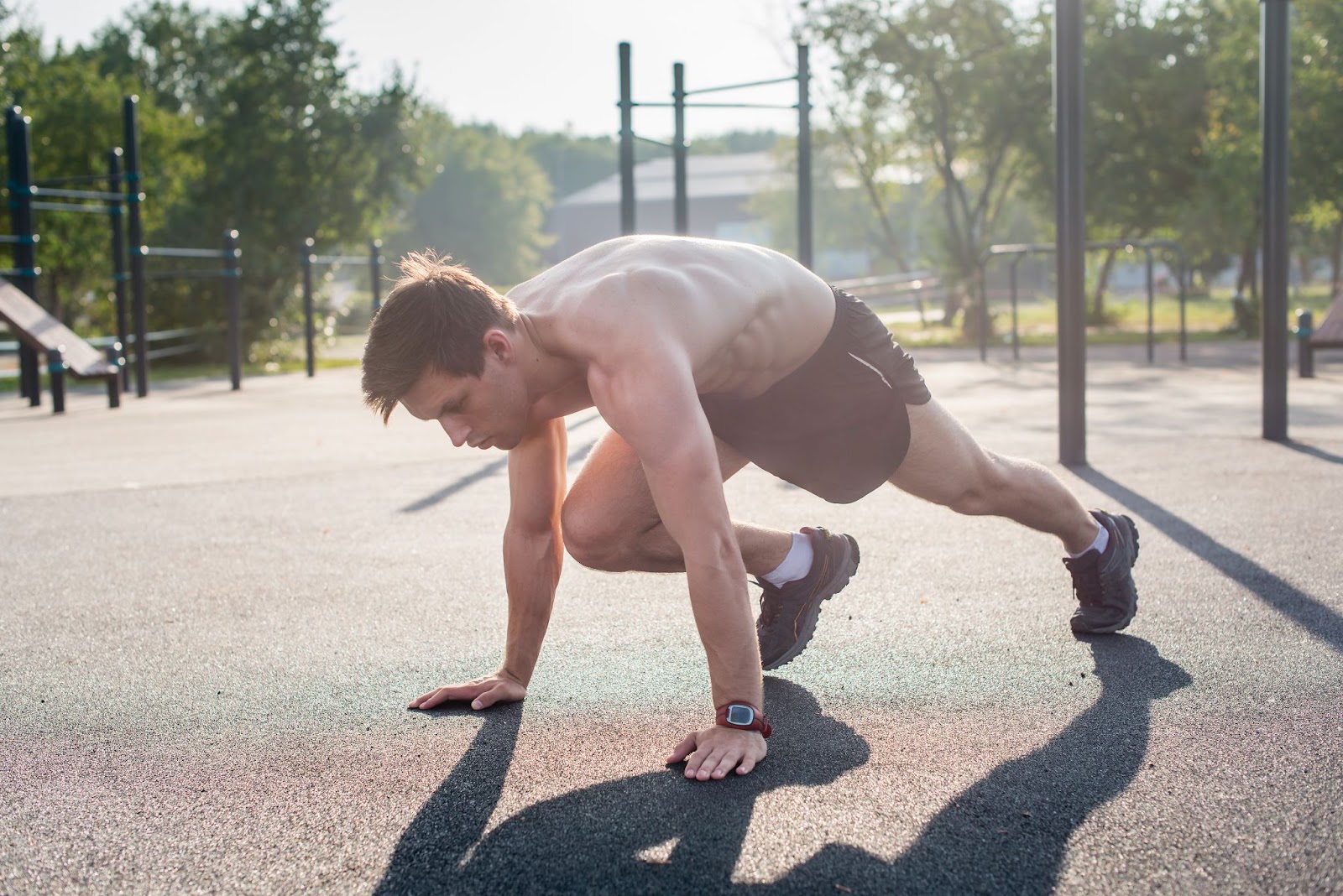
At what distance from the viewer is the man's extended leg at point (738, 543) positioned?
297cm

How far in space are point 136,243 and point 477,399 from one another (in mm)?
11589

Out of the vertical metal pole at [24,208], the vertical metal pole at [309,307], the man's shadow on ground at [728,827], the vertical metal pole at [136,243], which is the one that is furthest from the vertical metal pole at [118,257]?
the man's shadow on ground at [728,827]

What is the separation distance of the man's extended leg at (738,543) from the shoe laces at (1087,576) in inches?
21.8

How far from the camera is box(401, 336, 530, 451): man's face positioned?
2.49 m

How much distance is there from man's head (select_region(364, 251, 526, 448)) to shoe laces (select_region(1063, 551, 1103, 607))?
5.21 feet

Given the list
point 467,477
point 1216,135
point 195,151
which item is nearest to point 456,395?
point 467,477

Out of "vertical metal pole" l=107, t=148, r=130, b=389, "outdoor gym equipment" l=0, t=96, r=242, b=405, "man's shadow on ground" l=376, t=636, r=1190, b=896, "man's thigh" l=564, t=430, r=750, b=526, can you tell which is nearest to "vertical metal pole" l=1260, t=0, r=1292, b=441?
"man's shadow on ground" l=376, t=636, r=1190, b=896

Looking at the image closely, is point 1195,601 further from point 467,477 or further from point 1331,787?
point 467,477

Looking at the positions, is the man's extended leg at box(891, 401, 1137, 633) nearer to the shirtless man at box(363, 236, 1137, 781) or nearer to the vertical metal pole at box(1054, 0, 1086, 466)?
the shirtless man at box(363, 236, 1137, 781)

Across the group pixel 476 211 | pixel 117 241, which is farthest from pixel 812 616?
pixel 476 211

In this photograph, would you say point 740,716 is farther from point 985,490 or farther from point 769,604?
point 985,490

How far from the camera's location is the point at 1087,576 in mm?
3373

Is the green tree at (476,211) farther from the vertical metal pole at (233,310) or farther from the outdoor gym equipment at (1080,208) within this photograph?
the outdoor gym equipment at (1080,208)

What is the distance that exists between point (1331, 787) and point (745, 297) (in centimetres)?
A: 139
